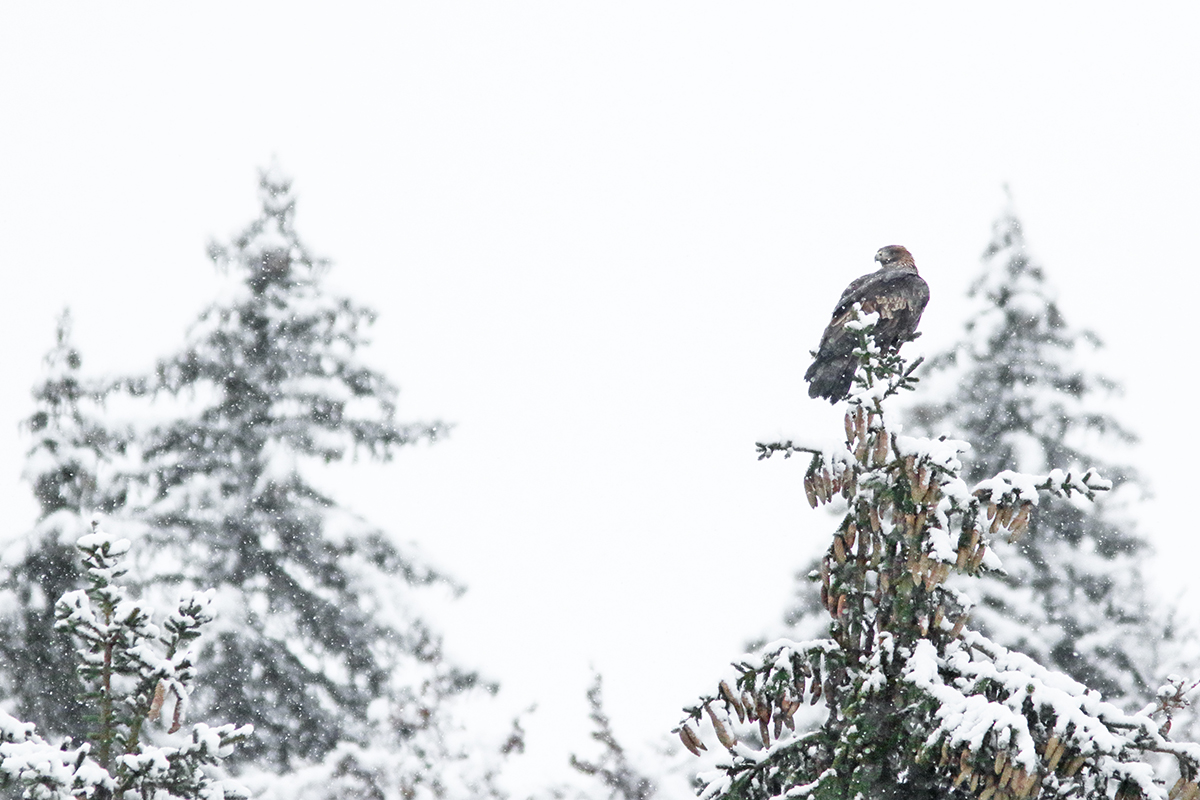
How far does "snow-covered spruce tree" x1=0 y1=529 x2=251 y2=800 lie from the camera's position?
4.15 metres

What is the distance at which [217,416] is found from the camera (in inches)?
488

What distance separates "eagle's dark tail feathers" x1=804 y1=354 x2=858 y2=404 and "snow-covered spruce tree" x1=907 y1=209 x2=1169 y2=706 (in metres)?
6.44

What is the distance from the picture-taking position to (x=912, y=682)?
12.9 feet

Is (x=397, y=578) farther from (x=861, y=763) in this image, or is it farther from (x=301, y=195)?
(x=861, y=763)

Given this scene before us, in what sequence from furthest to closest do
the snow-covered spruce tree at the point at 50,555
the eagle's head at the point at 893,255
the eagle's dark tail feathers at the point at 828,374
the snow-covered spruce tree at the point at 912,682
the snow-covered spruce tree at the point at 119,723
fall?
the eagle's head at the point at 893,255, the snow-covered spruce tree at the point at 50,555, the eagle's dark tail feathers at the point at 828,374, the snow-covered spruce tree at the point at 119,723, the snow-covered spruce tree at the point at 912,682

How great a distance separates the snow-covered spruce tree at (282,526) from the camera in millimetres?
11461

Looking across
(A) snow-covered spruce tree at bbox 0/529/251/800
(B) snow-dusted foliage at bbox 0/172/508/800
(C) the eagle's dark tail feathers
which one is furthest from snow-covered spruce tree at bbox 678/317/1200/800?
(B) snow-dusted foliage at bbox 0/172/508/800

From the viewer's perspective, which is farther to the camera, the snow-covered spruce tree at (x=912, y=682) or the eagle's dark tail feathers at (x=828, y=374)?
the eagle's dark tail feathers at (x=828, y=374)

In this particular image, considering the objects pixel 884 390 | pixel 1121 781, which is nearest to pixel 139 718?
pixel 884 390

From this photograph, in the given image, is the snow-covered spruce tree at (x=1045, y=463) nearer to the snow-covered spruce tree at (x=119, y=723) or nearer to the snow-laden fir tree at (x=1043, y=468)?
the snow-laden fir tree at (x=1043, y=468)

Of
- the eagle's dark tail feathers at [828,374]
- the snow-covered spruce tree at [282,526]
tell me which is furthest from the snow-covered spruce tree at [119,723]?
the snow-covered spruce tree at [282,526]

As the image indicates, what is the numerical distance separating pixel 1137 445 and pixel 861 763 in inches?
445

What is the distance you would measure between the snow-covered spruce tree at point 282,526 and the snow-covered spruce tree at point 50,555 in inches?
31.0

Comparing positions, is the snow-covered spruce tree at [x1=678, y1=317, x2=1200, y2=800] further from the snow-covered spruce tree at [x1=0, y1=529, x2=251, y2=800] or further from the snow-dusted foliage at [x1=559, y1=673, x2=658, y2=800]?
the snow-dusted foliage at [x1=559, y1=673, x2=658, y2=800]
